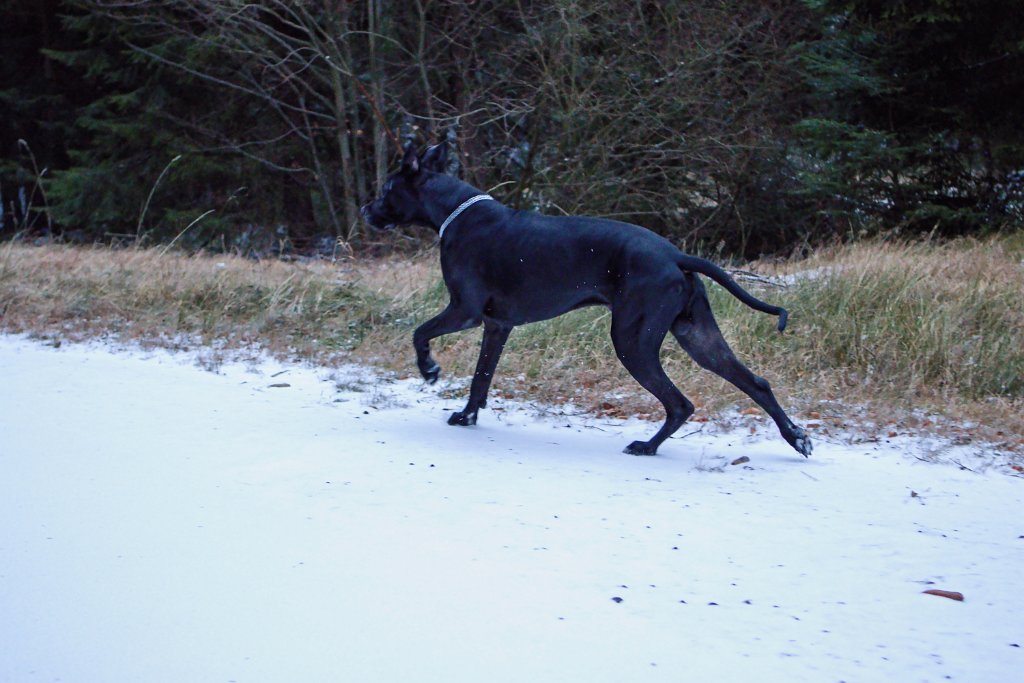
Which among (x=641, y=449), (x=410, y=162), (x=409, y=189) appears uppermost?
(x=410, y=162)

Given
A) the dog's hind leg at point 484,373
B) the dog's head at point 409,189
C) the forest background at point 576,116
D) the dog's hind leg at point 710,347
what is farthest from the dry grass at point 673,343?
the forest background at point 576,116

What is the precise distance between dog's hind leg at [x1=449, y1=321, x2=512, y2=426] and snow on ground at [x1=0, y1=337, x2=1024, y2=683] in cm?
14

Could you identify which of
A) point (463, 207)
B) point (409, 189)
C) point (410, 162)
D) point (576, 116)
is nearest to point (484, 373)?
point (463, 207)

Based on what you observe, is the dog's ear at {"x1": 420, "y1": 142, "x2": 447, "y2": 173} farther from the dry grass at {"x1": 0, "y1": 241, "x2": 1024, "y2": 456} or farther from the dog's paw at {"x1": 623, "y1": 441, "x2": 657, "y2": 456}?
the dog's paw at {"x1": 623, "y1": 441, "x2": 657, "y2": 456}

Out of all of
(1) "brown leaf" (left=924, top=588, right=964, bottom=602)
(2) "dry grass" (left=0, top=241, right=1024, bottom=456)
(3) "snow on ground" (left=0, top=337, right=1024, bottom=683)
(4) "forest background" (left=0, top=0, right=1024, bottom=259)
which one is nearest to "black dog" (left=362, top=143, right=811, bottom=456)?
(3) "snow on ground" (left=0, top=337, right=1024, bottom=683)

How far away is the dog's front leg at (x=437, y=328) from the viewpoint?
18.6ft

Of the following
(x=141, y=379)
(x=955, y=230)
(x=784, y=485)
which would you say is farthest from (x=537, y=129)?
(x=784, y=485)

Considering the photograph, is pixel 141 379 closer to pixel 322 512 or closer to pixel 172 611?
pixel 322 512

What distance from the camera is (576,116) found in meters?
12.6

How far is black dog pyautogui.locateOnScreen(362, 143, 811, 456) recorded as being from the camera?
17.0 feet

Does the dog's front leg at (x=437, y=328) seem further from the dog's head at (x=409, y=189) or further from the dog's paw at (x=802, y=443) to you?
the dog's paw at (x=802, y=443)

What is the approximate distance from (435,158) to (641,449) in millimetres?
2180

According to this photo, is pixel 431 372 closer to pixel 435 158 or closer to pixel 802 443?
pixel 435 158

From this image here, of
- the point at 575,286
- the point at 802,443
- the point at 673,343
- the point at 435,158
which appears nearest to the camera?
the point at 802,443
